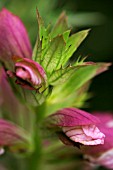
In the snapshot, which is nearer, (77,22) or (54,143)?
(54,143)

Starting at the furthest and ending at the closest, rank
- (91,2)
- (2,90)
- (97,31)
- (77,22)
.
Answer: (97,31) < (91,2) < (77,22) < (2,90)

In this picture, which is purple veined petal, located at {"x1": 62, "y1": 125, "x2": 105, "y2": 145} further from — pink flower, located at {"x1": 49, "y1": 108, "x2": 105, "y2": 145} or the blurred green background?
the blurred green background

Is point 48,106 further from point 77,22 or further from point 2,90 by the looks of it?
point 77,22

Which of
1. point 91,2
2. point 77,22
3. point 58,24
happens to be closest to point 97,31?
point 91,2

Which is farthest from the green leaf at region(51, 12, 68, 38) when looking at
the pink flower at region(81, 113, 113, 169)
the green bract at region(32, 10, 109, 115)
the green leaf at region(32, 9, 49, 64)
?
the pink flower at region(81, 113, 113, 169)

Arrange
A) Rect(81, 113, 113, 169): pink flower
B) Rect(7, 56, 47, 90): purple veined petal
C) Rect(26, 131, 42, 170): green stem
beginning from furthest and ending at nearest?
1. Rect(26, 131, 42, 170): green stem
2. Rect(81, 113, 113, 169): pink flower
3. Rect(7, 56, 47, 90): purple veined petal

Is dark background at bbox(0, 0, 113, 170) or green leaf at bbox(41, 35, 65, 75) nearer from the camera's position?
green leaf at bbox(41, 35, 65, 75)

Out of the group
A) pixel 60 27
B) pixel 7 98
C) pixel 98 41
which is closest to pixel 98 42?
pixel 98 41
